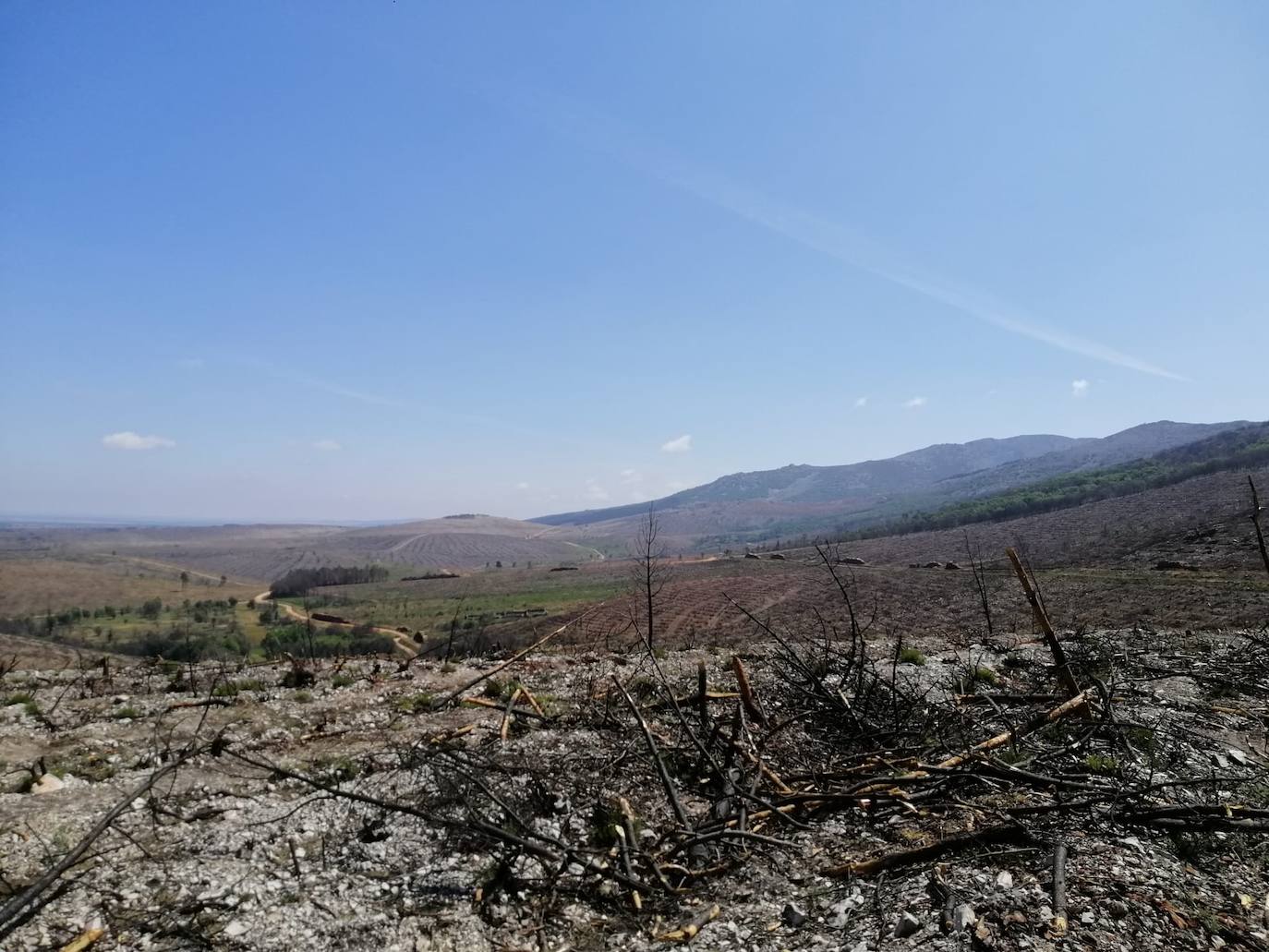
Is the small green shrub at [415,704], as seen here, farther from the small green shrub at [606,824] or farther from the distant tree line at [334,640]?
the distant tree line at [334,640]

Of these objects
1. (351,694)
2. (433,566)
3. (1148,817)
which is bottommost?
(433,566)

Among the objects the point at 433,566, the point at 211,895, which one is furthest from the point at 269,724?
the point at 433,566

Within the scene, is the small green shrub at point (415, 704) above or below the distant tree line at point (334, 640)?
above

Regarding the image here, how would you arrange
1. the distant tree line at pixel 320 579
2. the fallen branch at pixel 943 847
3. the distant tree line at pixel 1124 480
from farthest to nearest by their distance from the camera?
the distant tree line at pixel 320 579, the distant tree line at pixel 1124 480, the fallen branch at pixel 943 847

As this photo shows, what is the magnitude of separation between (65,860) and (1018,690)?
35.3 feet

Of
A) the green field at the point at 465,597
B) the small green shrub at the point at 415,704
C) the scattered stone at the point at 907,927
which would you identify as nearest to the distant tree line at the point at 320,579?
the green field at the point at 465,597

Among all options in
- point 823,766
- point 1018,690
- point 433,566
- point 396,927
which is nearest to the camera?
point 396,927

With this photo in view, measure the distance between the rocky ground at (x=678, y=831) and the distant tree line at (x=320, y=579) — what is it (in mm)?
95515

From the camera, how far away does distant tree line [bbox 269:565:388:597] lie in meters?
95.2

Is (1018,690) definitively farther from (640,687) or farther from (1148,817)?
(640,687)

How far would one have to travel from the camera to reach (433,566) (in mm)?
155750

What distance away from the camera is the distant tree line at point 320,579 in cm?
9519

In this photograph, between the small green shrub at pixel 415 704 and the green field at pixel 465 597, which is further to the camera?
the green field at pixel 465 597

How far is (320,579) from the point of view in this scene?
352ft
